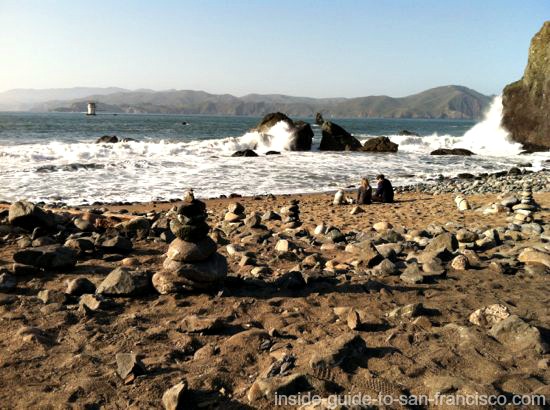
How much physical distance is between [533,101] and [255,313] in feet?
134

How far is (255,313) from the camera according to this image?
432 cm

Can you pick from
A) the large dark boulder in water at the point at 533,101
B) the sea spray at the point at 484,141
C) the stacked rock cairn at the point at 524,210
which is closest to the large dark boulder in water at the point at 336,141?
the sea spray at the point at 484,141

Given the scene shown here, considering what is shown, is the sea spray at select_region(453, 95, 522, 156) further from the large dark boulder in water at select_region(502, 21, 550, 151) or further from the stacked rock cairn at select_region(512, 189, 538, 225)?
the stacked rock cairn at select_region(512, 189, 538, 225)

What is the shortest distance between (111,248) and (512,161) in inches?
1114

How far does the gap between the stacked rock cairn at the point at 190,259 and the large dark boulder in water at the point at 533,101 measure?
37.4 meters

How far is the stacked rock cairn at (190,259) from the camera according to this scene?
4715mm

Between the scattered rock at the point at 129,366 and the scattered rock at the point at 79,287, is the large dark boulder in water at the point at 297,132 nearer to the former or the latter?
the scattered rock at the point at 79,287

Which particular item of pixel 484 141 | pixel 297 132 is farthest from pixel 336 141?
pixel 484 141

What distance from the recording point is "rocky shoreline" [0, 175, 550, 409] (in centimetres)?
301

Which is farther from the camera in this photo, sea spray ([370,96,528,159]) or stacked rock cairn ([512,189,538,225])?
sea spray ([370,96,528,159])

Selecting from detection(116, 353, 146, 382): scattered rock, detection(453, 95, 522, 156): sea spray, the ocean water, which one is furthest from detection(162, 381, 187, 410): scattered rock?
detection(453, 95, 522, 156): sea spray

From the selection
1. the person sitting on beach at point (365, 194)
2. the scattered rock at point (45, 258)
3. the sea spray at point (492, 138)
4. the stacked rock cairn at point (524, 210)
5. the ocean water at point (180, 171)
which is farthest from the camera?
the sea spray at point (492, 138)

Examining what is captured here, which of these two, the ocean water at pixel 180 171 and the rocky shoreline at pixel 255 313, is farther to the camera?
the ocean water at pixel 180 171

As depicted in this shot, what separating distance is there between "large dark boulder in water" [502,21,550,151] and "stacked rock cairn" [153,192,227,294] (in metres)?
37.4
